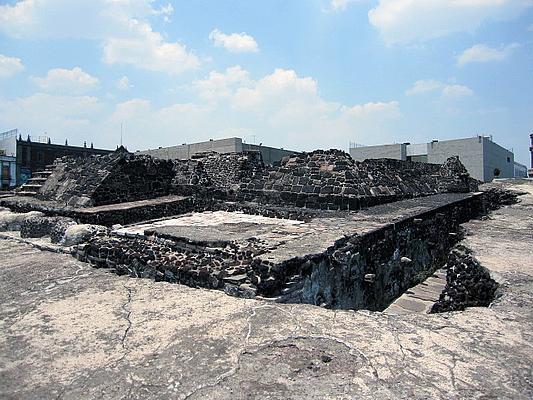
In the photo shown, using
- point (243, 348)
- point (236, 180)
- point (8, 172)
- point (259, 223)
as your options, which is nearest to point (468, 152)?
point (236, 180)

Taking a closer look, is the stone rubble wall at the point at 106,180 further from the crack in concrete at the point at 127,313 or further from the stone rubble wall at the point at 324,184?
the crack in concrete at the point at 127,313

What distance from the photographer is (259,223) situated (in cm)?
701

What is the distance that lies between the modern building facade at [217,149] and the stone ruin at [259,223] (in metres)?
10.8

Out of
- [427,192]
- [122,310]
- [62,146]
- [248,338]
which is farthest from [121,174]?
[62,146]

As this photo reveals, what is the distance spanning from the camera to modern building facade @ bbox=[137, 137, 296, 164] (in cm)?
2417

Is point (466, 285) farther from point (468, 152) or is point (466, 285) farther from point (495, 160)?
point (495, 160)

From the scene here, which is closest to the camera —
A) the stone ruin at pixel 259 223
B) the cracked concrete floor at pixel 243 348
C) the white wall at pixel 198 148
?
the cracked concrete floor at pixel 243 348

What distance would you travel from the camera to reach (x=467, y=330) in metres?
2.73

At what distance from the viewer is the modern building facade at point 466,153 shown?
26.5 meters

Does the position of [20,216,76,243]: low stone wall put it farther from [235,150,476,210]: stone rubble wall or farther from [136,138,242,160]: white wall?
[136,138,242,160]: white wall

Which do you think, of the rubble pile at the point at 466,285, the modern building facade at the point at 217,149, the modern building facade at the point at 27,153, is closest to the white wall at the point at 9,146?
the modern building facade at the point at 27,153

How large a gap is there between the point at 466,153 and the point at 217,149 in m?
18.3

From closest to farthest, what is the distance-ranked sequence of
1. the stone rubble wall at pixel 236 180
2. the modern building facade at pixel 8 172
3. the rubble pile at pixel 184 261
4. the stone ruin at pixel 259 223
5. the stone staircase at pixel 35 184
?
the rubble pile at pixel 184 261 → the stone ruin at pixel 259 223 → the stone rubble wall at pixel 236 180 → the stone staircase at pixel 35 184 → the modern building facade at pixel 8 172

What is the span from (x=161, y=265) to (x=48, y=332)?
1.52 m
